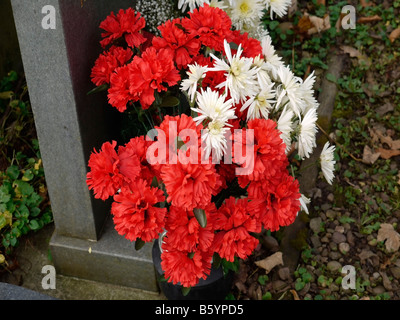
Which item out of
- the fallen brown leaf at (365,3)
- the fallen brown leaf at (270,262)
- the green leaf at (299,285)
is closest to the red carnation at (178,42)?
the fallen brown leaf at (270,262)

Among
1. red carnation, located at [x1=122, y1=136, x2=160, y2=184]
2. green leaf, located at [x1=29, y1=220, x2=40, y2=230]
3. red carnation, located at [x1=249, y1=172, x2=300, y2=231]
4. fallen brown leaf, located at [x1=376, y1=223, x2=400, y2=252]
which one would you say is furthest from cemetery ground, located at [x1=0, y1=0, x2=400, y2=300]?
→ red carnation, located at [x1=122, y1=136, x2=160, y2=184]

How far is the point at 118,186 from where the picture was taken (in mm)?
1590

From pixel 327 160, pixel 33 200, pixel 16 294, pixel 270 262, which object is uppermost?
pixel 327 160

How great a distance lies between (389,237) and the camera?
2.64 m

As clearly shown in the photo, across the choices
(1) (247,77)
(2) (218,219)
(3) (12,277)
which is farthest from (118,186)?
(3) (12,277)

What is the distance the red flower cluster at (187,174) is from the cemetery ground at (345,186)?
0.94 m

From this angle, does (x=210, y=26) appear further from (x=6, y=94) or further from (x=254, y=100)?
→ (x=6, y=94)

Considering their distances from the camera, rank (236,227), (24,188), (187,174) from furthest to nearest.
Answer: (24,188) → (236,227) → (187,174)

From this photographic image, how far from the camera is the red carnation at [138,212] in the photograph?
1535 millimetres

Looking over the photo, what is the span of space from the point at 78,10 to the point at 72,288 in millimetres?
1399

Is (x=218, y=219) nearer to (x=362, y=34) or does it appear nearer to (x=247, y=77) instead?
(x=247, y=77)

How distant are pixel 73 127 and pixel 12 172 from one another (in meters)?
0.85

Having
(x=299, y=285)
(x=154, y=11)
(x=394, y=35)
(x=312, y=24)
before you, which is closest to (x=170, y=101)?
(x=154, y=11)

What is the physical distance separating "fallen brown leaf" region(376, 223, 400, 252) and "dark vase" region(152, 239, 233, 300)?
90cm
